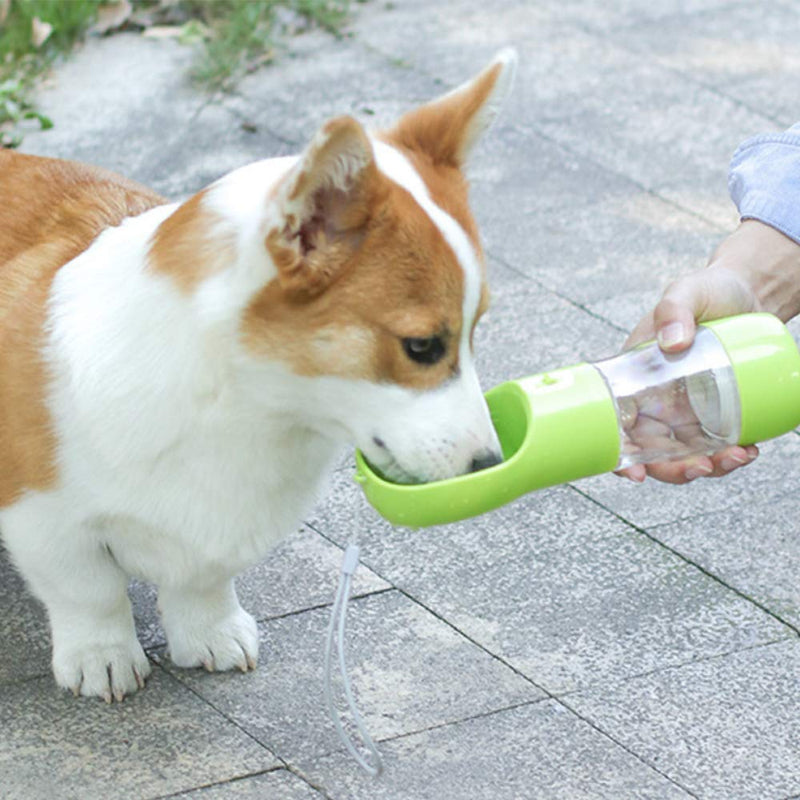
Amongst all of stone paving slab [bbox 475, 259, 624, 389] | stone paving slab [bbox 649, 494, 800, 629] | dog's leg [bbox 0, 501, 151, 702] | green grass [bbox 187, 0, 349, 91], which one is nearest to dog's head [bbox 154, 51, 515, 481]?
dog's leg [bbox 0, 501, 151, 702]

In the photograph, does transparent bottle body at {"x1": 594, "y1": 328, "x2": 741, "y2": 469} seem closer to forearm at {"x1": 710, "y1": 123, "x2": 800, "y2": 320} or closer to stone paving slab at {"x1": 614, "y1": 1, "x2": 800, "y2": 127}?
forearm at {"x1": 710, "y1": 123, "x2": 800, "y2": 320}

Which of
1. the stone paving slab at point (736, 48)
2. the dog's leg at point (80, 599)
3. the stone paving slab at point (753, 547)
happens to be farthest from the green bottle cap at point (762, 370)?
the stone paving slab at point (736, 48)

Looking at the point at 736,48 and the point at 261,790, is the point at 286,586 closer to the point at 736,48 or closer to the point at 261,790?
the point at 261,790

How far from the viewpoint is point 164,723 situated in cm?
285

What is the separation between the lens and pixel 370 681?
9.71ft

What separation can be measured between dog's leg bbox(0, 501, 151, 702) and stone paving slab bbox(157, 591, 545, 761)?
0.50ft

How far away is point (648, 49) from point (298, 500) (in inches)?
149

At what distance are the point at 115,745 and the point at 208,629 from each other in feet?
0.93

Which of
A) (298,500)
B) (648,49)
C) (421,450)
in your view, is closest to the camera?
(421,450)

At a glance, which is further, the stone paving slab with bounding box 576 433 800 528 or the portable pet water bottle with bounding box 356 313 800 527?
the stone paving slab with bounding box 576 433 800 528

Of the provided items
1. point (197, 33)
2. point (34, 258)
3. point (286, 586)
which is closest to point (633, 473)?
point (286, 586)

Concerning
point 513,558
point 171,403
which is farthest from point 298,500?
point 513,558

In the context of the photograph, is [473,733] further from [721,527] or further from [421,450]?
[721,527]

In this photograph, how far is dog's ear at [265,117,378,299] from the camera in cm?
221
